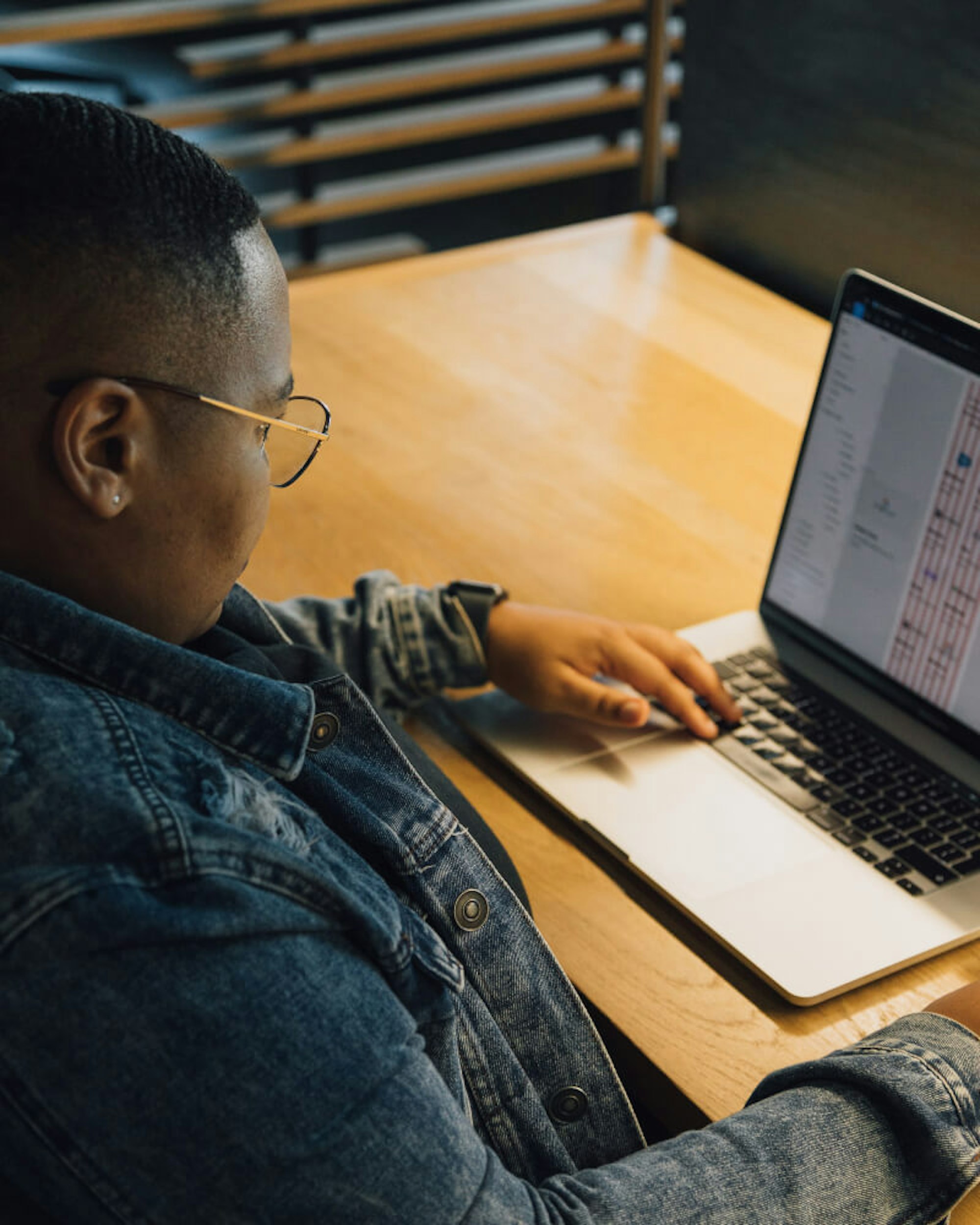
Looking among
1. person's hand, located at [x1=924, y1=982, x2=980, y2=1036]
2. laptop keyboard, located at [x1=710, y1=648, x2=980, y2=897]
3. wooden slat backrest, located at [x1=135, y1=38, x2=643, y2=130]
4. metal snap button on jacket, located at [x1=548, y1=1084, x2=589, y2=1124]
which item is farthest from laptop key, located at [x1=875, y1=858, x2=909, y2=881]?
wooden slat backrest, located at [x1=135, y1=38, x2=643, y2=130]

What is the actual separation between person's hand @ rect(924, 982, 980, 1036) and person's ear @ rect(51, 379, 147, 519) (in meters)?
0.54

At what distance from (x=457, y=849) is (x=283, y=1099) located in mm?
276

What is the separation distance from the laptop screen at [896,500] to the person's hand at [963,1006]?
239 millimetres

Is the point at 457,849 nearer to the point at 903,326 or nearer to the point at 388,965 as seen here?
the point at 388,965

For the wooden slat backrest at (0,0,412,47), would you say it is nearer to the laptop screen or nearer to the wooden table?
the wooden table

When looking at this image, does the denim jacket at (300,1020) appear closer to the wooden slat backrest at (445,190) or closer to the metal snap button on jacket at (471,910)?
the metal snap button on jacket at (471,910)

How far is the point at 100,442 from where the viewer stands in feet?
2.24

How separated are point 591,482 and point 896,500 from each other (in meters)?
0.44

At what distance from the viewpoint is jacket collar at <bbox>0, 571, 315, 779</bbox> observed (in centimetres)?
67

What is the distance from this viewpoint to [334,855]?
29.0 inches

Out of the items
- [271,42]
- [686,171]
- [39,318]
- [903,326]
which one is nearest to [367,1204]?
[39,318]

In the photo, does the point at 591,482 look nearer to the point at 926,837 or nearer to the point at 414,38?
the point at 926,837

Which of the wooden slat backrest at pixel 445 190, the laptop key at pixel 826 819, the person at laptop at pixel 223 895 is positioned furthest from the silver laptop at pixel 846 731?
the wooden slat backrest at pixel 445 190

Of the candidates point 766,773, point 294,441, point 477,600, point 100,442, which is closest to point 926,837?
point 766,773
